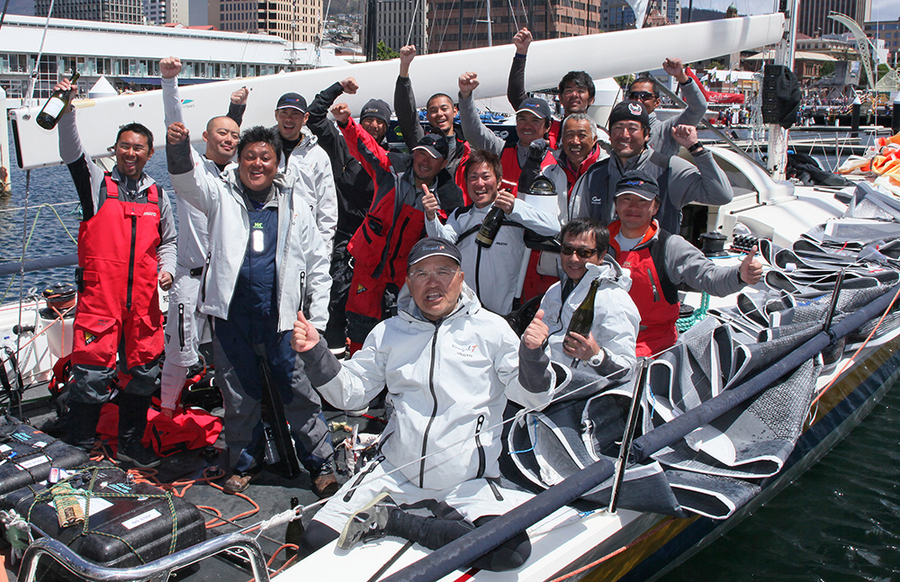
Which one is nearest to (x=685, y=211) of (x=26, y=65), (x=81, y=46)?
(x=26, y=65)

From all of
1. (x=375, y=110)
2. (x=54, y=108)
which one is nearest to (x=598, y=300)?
(x=375, y=110)

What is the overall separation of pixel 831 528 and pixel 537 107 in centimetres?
321

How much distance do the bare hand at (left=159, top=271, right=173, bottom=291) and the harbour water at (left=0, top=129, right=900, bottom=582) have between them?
0.88 m

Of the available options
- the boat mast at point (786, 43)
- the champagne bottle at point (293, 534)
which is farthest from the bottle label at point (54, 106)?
the boat mast at point (786, 43)

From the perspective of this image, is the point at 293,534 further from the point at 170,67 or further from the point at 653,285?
the point at 170,67

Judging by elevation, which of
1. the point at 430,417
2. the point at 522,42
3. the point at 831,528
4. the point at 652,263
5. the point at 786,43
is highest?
the point at 786,43

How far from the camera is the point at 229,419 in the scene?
3688mm

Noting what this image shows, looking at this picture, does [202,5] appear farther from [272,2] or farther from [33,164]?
[33,164]

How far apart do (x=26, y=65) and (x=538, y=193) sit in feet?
221

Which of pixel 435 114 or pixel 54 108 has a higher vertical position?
pixel 435 114

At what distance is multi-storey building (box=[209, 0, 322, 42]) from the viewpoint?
369 feet

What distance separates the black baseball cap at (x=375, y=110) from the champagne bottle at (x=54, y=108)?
5.98 ft

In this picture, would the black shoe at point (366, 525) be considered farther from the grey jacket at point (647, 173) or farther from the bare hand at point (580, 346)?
the grey jacket at point (647, 173)

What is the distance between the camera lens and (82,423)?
3988 millimetres
